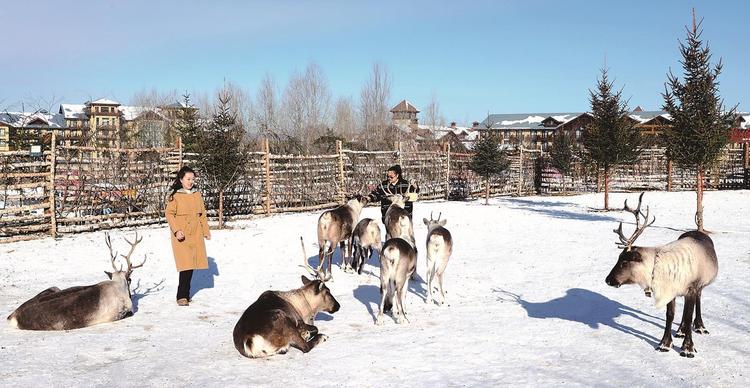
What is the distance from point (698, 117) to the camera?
43.4 ft

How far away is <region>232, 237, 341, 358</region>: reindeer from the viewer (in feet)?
18.9

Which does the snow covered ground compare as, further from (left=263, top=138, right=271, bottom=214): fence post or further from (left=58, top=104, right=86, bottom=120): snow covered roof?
(left=58, top=104, right=86, bottom=120): snow covered roof

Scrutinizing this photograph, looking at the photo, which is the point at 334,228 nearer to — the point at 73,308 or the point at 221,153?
the point at 73,308

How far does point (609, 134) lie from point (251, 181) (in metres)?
11.7

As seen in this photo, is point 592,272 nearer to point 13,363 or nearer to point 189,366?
point 189,366

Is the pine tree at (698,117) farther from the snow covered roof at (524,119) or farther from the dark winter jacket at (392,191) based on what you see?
the snow covered roof at (524,119)

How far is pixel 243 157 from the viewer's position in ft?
50.0

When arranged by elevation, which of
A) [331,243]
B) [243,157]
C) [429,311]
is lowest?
[429,311]

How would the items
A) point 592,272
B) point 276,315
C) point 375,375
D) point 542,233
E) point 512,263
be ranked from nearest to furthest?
point 375,375, point 276,315, point 592,272, point 512,263, point 542,233

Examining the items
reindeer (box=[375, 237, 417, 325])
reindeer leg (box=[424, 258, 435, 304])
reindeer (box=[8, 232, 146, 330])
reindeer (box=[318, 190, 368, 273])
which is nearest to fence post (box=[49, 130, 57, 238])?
reindeer (box=[8, 232, 146, 330])

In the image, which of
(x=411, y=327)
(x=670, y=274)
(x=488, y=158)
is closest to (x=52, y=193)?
(x=411, y=327)

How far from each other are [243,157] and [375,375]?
35.3ft

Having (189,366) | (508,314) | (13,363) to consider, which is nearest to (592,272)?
(508,314)

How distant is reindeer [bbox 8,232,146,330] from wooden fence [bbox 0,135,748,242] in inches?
235
